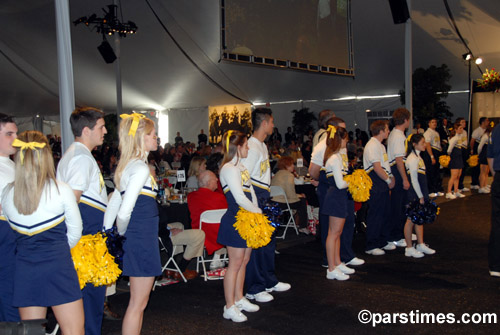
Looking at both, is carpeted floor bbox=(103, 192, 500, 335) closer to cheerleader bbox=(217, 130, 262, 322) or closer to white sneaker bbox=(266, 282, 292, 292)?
white sneaker bbox=(266, 282, 292, 292)

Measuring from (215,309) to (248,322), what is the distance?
17.4 inches

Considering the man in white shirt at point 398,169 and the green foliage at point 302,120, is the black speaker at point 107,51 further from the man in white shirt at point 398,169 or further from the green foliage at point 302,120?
the green foliage at point 302,120

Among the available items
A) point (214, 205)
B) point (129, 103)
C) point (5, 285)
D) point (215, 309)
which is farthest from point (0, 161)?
point (129, 103)

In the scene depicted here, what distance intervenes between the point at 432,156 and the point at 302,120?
10610mm

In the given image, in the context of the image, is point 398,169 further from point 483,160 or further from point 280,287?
point 483,160

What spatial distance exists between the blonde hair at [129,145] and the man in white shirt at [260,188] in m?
1.36

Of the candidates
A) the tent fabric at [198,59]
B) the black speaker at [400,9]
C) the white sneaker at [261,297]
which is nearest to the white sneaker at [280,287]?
the white sneaker at [261,297]

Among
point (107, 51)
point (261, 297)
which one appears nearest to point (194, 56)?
point (107, 51)

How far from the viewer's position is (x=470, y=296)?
4512mm

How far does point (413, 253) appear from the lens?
5965mm

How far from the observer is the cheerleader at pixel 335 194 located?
492cm

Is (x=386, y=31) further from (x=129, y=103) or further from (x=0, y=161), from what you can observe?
(x=0, y=161)

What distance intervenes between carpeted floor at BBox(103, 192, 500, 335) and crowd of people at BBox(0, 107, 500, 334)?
19cm

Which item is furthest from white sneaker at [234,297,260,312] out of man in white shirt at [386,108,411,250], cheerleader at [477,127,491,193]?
cheerleader at [477,127,491,193]
